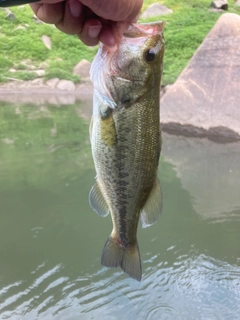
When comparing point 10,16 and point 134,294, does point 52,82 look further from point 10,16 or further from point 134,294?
point 134,294

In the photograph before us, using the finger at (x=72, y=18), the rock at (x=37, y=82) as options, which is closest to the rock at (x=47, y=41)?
the rock at (x=37, y=82)

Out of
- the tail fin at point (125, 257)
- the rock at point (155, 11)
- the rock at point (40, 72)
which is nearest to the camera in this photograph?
the tail fin at point (125, 257)

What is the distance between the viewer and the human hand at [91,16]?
1.42 metres

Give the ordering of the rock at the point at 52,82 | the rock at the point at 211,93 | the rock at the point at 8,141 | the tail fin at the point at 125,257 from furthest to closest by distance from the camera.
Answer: the rock at the point at 52,82, the rock at the point at 211,93, the rock at the point at 8,141, the tail fin at the point at 125,257

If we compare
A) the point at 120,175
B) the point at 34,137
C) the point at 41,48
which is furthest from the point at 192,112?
the point at 41,48

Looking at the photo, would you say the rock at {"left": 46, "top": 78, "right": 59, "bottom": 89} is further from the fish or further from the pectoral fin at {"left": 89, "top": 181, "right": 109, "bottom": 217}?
the fish

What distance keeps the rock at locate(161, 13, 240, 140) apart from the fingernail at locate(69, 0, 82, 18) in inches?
238

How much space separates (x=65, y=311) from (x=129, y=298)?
0.56 m

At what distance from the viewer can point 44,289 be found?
3.78m

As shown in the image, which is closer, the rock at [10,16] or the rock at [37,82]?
the rock at [37,82]

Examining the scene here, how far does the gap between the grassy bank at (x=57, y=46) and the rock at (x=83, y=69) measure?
0.70 feet

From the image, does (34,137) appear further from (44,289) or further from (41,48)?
(41,48)

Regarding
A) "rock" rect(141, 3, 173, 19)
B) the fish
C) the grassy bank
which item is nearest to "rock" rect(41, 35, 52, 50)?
the grassy bank

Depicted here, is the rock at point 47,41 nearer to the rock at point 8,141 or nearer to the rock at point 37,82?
the rock at point 37,82
